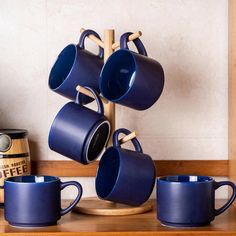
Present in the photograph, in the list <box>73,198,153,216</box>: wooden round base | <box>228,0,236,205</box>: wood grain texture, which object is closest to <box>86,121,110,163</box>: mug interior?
<box>73,198,153,216</box>: wooden round base

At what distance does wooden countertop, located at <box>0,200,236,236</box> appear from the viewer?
1.30 m

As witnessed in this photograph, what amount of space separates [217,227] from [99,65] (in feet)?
1.58

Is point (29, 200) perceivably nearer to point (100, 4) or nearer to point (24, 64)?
point (24, 64)

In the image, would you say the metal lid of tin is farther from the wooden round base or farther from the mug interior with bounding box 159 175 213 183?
the mug interior with bounding box 159 175 213 183

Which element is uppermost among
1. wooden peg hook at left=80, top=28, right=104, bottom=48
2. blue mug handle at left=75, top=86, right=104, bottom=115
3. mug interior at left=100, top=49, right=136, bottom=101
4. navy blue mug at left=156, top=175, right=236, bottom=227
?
wooden peg hook at left=80, top=28, right=104, bottom=48

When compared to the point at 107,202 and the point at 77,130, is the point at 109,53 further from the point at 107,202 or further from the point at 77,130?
the point at 107,202

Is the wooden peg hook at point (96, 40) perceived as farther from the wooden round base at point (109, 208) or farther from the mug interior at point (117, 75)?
the wooden round base at point (109, 208)

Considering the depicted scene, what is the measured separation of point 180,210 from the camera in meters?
1.33

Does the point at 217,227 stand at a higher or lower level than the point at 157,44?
lower

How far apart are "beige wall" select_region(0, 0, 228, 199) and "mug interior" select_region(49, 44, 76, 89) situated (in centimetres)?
12

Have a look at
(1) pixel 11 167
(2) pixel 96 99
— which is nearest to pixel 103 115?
(2) pixel 96 99

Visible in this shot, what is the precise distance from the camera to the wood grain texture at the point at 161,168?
5.57 ft

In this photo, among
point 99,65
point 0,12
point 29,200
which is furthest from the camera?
point 0,12

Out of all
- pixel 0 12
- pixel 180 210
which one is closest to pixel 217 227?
pixel 180 210
